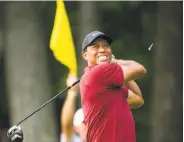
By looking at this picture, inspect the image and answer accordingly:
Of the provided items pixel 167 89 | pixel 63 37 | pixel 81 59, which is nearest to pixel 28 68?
pixel 81 59

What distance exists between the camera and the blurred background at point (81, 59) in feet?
22.4

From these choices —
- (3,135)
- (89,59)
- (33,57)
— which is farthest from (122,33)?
(89,59)

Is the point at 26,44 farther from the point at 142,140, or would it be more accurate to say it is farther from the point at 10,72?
the point at 142,140

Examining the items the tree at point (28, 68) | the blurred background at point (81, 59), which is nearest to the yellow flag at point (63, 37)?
the blurred background at point (81, 59)

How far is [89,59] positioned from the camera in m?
4.29

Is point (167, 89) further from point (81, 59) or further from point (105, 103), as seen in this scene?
point (105, 103)

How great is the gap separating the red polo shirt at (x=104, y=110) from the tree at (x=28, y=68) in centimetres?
256

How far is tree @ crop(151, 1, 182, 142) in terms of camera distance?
7336mm

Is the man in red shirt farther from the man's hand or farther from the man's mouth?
the man's hand

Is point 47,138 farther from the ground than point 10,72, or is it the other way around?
point 10,72

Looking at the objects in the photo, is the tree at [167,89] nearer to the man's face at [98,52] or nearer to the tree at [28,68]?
the tree at [28,68]

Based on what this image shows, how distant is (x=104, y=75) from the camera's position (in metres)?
4.19

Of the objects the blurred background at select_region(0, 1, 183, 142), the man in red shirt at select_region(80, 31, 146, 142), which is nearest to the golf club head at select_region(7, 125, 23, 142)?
the man in red shirt at select_region(80, 31, 146, 142)

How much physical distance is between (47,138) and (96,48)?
2750mm
